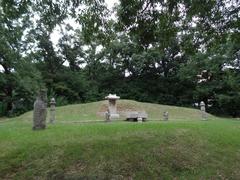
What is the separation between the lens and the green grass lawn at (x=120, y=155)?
6.01m

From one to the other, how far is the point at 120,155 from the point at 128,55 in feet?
90.9

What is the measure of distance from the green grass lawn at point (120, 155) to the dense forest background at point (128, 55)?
2.49 metres

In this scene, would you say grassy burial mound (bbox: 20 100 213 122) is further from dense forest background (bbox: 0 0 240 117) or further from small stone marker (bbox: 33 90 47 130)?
small stone marker (bbox: 33 90 47 130)

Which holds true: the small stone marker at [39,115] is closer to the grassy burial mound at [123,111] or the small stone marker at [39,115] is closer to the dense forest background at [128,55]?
the dense forest background at [128,55]

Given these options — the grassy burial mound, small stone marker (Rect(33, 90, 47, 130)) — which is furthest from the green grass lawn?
the grassy burial mound

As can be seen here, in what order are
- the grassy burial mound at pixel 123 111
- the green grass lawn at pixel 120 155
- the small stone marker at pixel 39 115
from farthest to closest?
the grassy burial mound at pixel 123 111 → the small stone marker at pixel 39 115 → the green grass lawn at pixel 120 155

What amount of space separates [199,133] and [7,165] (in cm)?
571

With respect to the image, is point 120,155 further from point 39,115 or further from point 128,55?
point 128,55

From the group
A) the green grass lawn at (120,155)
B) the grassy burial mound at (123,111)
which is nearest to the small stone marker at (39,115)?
the green grass lawn at (120,155)

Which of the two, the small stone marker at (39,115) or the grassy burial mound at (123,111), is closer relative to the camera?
the small stone marker at (39,115)

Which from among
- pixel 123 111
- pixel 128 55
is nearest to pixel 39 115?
pixel 123 111

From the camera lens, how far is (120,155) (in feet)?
21.9

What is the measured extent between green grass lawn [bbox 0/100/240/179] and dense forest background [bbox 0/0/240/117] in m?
2.49

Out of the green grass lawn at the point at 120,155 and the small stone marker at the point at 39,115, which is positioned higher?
the small stone marker at the point at 39,115
